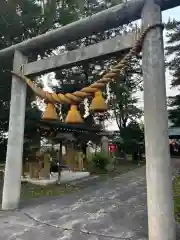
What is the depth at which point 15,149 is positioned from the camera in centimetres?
595

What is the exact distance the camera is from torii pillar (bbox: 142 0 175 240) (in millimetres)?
3752

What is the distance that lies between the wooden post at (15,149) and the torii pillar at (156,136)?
10.2 feet

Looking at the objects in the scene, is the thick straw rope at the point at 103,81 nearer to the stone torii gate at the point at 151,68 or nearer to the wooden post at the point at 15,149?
the stone torii gate at the point at 151,68

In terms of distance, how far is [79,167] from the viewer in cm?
1448

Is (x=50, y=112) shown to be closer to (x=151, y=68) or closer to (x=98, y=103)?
(x=98, y=103)

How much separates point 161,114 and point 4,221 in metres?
3.54

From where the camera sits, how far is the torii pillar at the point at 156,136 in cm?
375

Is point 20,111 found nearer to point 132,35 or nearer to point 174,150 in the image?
point 132,35

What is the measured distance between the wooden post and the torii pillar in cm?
311

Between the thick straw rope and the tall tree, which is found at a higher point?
the tall tree

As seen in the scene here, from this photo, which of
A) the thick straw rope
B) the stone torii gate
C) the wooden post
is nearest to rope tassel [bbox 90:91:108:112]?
the thick straw rope

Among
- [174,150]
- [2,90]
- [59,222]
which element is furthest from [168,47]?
[59,222]

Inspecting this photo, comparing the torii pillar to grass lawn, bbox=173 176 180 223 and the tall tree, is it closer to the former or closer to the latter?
grass lawn, bbox=173 176 180 223

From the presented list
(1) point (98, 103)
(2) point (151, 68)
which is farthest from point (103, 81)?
(2) point (151, 68)
